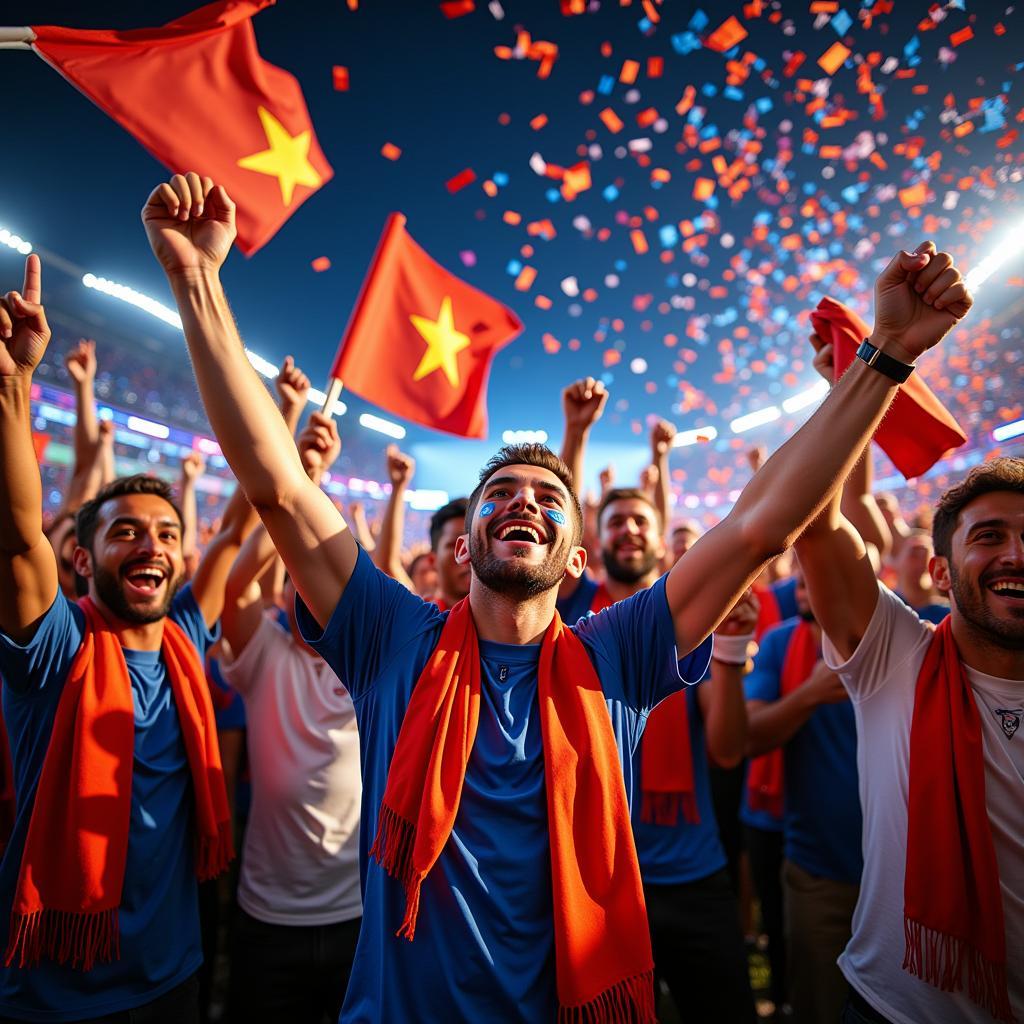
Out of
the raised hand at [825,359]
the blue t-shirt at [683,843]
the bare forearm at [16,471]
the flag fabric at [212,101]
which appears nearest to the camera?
the bare forearm at [16,471]

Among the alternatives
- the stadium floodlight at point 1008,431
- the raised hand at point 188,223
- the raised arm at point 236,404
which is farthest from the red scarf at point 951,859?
the stadium floodlight at point 1008,431

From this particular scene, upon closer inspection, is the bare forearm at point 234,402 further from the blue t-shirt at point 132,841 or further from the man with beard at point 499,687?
the blue t-shirt at point 132,841

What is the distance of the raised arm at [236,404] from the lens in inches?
60.3

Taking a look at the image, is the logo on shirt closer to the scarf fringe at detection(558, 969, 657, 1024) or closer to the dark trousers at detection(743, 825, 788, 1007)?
the scarf fringe at detection(558, 969, 657, 1024)

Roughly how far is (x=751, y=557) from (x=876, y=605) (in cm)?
75

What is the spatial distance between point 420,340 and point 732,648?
2.77 m

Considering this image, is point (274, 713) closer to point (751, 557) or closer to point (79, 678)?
point (79, 678)

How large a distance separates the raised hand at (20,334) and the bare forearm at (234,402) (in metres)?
0.71

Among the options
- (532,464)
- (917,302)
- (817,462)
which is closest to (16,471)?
(532,464)

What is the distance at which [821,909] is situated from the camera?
272 cm

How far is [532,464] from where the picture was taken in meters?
2.06

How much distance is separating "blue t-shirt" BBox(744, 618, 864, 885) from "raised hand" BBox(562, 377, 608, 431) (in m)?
1.77

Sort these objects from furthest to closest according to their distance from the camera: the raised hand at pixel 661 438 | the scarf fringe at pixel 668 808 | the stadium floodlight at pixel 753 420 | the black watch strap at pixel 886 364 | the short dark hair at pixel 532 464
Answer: the stadium floodlight at pixel 753 420 → the raised hand at pixel 661 438 → the scarf fringe at pixel 668 808 → the short dark hair at pixel 532 464 → the black watch strap at pixel 886 364

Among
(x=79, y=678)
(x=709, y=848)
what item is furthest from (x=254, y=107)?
(x=709, y=848)
